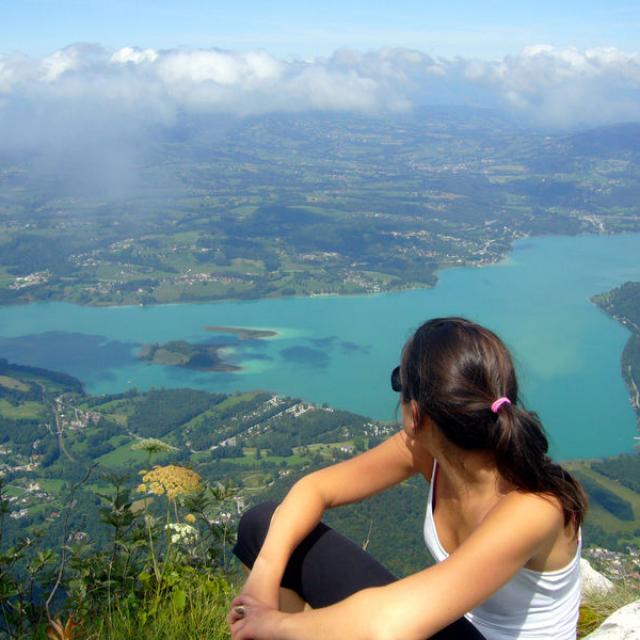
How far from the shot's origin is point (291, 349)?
26594mm

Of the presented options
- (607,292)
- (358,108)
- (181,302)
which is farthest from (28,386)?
(358,108)

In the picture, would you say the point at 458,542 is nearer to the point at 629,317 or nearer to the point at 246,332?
the point at 246,332

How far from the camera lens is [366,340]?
2711 cm

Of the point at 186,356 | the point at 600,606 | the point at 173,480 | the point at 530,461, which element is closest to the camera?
the point at 530,461

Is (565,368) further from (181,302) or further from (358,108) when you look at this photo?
(358,108)

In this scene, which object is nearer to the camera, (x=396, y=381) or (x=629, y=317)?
(x=396, y=381)

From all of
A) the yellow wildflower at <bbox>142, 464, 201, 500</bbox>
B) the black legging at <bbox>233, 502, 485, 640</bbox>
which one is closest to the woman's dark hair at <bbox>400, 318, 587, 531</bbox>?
the black legging at <bbox>233, 502, 485, 640</bbox>

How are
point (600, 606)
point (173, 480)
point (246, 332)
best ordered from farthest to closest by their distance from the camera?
point (246, 332)
point (600, 606)
point (173, 480)

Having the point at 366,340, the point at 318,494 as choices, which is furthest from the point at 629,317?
the point at 318,494

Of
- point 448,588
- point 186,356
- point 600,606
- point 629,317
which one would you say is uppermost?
point 448,588

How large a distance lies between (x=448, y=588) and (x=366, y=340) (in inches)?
1025

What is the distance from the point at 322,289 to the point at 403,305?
4.90m

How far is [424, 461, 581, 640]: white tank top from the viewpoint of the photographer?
4.27 feet

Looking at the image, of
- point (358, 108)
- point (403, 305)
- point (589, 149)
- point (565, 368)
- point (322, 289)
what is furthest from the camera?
point (358, 108)
